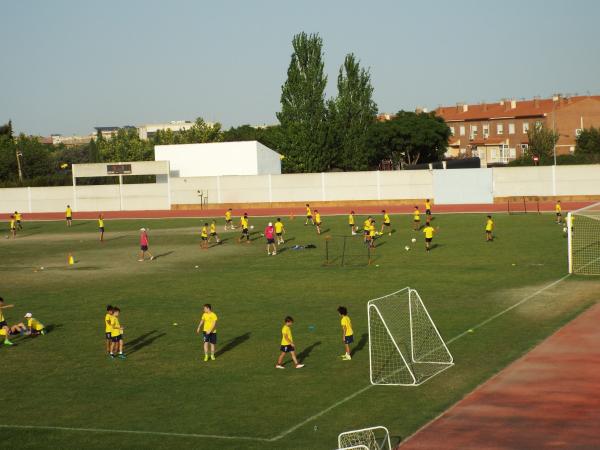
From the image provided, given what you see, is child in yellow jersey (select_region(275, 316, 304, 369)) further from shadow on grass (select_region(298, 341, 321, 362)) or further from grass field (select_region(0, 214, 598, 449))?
shadow on grass (select_region(298, 341, 321, 362))

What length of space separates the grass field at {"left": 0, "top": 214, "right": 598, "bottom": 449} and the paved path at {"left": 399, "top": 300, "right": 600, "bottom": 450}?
0.61m

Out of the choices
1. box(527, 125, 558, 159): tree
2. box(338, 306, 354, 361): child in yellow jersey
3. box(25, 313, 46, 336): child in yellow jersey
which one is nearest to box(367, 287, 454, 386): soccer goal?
box(338, 306, 354, 361): child in yellow jersey

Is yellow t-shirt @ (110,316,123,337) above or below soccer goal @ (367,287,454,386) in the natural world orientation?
above

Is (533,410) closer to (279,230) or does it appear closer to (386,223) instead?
(279,230)

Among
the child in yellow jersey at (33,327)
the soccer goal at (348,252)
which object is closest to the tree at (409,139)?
the soccer goal at (348,252)

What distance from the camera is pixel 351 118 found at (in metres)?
100

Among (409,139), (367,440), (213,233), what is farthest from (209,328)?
(409,139)

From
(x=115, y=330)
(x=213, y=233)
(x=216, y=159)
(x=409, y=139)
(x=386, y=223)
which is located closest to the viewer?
(x=115, y=330)

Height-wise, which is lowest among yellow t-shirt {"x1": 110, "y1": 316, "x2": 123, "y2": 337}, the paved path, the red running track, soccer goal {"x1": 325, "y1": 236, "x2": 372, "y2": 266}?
the paved path

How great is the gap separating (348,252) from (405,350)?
2060 cm

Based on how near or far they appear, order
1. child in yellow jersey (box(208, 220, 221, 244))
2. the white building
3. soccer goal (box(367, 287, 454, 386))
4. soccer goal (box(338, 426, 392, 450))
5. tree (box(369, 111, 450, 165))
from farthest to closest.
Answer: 1. tree (box(369, 111, 450, 165))
2. the white building
3. child in yellow jersey (box(208, 220, 221, 244))
4. soccer goal (box(367, 287, 454, 386))
5. soccer goal (box(338, 426, 392, 450))

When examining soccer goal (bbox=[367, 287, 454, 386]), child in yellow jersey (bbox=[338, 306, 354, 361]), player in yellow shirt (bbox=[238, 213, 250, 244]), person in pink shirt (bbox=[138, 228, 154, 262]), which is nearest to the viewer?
soccer goal (bbox=[367, 287, 454, 386])

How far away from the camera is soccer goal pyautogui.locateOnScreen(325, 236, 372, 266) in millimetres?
39447

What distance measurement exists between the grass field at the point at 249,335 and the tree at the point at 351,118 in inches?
1925
